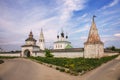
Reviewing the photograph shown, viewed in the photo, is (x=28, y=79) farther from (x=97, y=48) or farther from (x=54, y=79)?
(x=97, y=48)

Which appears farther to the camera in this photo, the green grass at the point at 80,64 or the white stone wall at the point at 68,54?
the white stone wall at the point at 68,54

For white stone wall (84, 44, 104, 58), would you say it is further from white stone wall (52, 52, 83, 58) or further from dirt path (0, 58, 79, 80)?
dirt path (0, 58, 79, 80)

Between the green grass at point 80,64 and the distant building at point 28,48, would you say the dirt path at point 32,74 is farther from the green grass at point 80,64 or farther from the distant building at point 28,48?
the distant building at point 28,48

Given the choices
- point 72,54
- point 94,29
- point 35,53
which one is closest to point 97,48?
point 94,29

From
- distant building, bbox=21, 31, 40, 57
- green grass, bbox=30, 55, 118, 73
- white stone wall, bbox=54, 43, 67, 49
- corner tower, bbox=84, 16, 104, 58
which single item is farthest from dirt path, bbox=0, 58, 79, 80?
white stone wall, bbox=54, 43, 67, 49

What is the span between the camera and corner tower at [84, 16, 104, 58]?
41.1 metres

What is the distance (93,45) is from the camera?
41625 millimetres

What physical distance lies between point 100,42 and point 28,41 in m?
36.0

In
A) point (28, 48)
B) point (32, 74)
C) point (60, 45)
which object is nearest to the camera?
point (32, 74)

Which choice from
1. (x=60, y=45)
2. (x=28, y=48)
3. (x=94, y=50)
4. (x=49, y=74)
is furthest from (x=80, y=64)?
(x=60, y=45)

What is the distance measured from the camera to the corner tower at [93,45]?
135ft

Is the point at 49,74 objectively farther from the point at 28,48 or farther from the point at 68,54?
the point at 28,48

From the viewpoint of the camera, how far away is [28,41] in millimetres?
68812

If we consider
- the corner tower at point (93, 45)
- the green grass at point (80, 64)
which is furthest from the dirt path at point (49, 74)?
the corner tower at point (93, 45)
